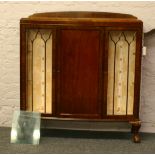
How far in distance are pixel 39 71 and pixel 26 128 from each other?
527 millimetres

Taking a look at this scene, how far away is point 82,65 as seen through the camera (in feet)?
9.04

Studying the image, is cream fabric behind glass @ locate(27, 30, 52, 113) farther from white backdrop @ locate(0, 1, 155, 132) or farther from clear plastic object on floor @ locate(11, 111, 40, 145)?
white backdrop @ locate(0, 1, 155, 132)

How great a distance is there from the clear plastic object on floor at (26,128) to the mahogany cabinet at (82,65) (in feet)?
0.28

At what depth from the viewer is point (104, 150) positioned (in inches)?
109

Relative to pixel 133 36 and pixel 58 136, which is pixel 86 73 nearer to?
pixel 133 36

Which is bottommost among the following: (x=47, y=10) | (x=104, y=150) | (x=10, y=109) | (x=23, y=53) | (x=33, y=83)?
(x=104, y=150)

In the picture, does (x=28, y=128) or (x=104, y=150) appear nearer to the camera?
(x=104, y=150)

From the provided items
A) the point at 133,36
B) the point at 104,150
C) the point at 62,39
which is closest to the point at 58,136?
the point at 104,150

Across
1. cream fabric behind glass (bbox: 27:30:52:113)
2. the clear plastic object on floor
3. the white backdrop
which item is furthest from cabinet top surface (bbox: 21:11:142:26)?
the clear plastic object on floor

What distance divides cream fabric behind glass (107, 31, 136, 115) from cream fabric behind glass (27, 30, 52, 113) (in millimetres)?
507

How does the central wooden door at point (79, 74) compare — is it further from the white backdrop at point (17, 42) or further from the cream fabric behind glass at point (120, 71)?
the white backdrop at point (17, 42)

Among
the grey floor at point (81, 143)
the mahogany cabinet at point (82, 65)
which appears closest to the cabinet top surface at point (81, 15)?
the mahogany cabinet at point (82, 65)

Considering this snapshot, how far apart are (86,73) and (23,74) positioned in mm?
525

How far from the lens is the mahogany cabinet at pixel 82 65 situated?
8.91 feet
